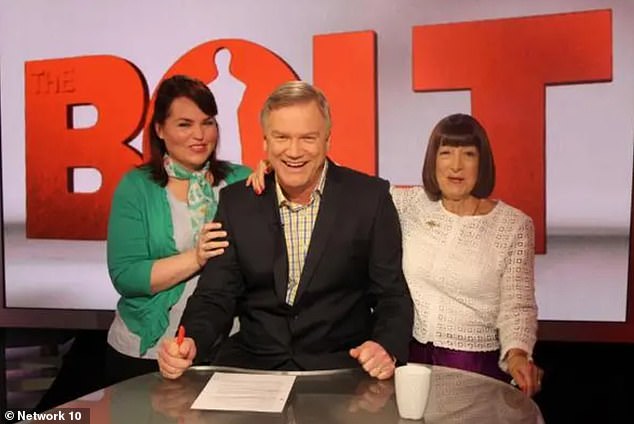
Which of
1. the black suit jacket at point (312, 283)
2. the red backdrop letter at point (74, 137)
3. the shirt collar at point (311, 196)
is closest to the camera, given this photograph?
the black suit jacket at point (312, 283)

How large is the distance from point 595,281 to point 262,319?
1.17m

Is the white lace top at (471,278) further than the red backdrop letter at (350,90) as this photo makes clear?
No

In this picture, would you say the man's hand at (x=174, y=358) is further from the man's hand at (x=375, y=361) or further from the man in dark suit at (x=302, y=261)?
the man's hand at (x=375, y=361)

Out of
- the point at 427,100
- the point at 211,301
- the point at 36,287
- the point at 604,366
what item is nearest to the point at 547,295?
the point at 604,366

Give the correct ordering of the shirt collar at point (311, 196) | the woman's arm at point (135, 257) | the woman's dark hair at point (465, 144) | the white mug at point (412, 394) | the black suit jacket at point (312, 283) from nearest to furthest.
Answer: the white mug at point (412, 394) < the black suit jacket at point (312, 283) < the shirt collar at point (311, 196) < the woman's dark hair at point (465, 144) < the woman's arm at point (135, 257)

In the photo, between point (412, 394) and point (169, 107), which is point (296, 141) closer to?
point (169, 107)

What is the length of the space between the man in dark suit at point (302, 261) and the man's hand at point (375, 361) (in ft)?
1.02

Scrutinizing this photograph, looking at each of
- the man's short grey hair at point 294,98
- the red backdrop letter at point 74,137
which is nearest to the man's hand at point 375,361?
the man's short grey hair at point 294,98

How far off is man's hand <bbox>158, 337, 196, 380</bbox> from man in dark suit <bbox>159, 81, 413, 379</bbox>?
0.96 ft

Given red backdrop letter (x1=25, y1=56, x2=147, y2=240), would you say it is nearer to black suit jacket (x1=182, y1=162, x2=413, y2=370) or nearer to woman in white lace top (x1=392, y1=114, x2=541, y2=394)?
black suit jacket (x1=182, y1=162, x2=413, y2=370)

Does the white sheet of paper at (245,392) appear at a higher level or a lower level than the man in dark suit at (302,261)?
lower

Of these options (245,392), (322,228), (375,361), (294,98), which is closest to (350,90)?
(294,98)

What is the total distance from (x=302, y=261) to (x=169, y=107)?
0.89 m

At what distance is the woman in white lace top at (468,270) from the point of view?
7.36 ft
